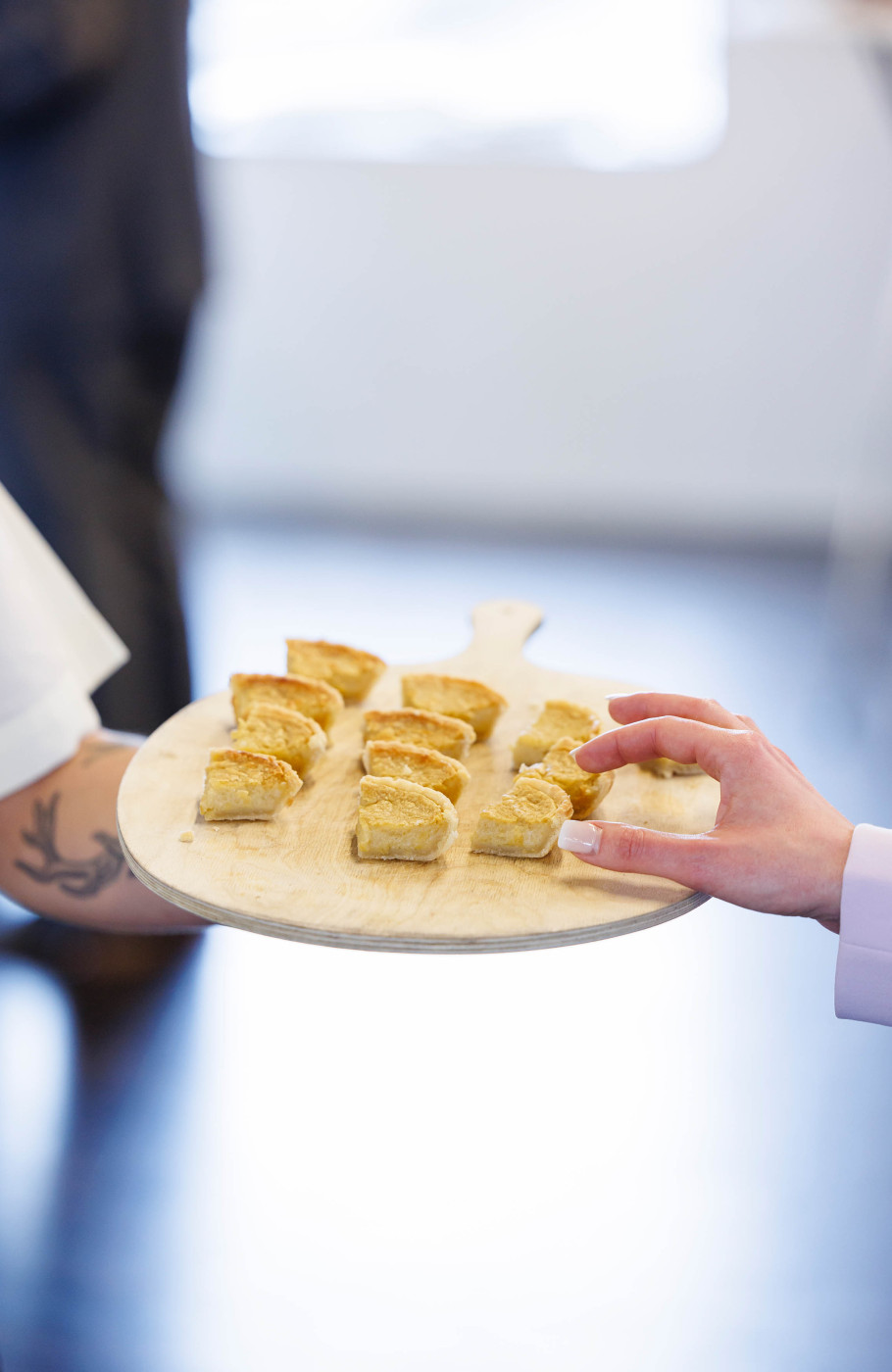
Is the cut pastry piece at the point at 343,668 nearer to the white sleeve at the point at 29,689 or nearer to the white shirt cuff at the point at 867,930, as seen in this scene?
the white sleeve at the point at 29,689

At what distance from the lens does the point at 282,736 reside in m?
0.88

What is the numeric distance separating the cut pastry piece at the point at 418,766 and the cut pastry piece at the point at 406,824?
6cm

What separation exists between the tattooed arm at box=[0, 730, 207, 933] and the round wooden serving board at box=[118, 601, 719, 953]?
0.80ft

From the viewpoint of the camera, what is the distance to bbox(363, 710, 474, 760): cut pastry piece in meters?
0.91

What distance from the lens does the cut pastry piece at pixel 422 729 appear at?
91cm

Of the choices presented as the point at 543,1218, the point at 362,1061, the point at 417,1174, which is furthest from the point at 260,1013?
the point at 543,1218

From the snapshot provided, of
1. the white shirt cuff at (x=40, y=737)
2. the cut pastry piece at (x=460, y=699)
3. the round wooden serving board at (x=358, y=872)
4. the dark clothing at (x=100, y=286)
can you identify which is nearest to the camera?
the round wooden serving board at (x=358, y=872)

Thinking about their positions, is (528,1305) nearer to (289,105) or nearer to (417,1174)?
(417,1174)

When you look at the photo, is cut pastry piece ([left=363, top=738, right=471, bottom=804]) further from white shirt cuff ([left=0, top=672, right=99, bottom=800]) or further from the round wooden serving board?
white shirt cuff ([left=0, top=672, right=99, bottom=800])

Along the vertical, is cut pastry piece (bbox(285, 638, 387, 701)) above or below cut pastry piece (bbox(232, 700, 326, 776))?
above

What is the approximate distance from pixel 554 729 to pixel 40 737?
0.48 metres

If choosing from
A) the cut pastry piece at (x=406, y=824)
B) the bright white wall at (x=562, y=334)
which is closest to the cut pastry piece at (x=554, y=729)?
the cut pastry piece at (x=406, y=824)

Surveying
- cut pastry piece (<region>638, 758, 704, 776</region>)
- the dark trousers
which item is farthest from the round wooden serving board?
the dark trousers

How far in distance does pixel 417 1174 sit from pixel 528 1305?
7.1 inches
